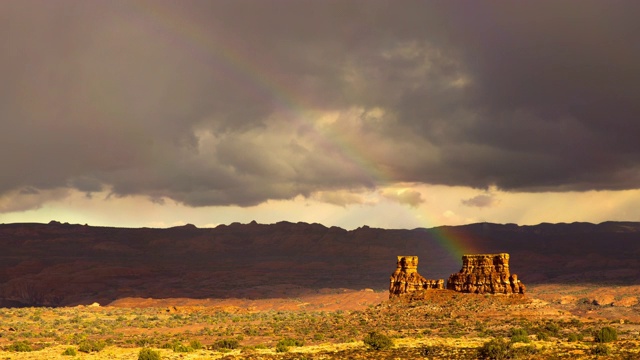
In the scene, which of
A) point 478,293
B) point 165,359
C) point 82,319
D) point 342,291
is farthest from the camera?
point 342,291

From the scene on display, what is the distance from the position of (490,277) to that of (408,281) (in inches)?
460

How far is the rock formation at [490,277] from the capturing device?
8812 centimetres

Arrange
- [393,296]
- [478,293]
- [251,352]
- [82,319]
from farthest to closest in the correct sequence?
[82,319]
[393,296]
[478,293]
[251,352]

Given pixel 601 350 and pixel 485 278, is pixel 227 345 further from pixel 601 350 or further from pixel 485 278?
pixel 485 278

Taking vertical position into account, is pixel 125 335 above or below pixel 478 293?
below

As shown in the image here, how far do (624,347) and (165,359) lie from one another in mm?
34171

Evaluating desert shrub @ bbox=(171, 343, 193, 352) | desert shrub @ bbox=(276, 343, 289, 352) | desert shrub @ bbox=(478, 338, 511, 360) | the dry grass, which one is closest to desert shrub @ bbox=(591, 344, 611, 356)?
the dry grass

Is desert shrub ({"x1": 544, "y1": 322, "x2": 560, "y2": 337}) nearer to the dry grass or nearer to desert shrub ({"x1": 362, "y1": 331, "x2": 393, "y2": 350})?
the dry grass

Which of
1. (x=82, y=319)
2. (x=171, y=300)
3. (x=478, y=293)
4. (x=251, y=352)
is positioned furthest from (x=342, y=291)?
(x=251, y=352)

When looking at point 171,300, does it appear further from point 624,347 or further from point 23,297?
point 624,347

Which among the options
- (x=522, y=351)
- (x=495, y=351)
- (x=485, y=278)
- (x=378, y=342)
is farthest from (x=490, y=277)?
(x=495, y=351)

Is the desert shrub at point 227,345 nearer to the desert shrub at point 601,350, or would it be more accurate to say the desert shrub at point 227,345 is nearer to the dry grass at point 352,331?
the dry grass at point 352,331

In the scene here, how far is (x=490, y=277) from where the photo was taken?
3492 inches

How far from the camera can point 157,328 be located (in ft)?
313
